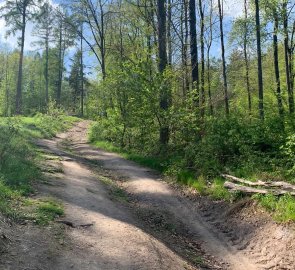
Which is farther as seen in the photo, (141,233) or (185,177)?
(185,177)

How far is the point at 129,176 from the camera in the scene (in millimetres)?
13258

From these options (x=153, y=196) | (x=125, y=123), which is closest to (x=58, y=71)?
(x=125, y=123)

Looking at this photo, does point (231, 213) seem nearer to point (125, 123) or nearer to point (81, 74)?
point (125, 123)

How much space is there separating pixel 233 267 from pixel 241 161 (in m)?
4.92

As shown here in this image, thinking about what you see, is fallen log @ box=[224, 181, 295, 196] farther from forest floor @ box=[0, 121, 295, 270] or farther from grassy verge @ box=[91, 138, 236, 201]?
forest floor @ box=[0, 121, 295, 270]

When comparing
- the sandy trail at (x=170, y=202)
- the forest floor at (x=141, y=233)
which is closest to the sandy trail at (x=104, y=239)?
the forest floor at (x=141, y=233)

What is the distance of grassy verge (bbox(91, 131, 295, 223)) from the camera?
7629mm

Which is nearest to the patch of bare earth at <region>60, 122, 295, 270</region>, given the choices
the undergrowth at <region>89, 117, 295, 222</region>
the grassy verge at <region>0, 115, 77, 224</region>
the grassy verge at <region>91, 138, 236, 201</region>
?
the grassy verge at <region>91, 138, 236, 201</region>

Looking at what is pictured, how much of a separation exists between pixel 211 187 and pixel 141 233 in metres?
4.21

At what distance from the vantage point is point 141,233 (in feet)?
23.2

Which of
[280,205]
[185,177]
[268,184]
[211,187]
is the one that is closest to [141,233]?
[280,205]

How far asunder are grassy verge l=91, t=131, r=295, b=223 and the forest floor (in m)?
0.21

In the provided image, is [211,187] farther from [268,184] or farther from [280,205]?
[280,205]

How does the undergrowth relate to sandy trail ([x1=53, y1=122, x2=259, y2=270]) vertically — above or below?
above
